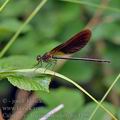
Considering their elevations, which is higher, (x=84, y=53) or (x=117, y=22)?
(x=117, y=22)

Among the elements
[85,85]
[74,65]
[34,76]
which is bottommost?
[85,85]

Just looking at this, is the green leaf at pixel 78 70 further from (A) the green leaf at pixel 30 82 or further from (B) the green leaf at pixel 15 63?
(A) the green leaf at pixel 30 82

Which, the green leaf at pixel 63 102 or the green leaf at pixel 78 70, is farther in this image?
the green leaf at pixel 78 70

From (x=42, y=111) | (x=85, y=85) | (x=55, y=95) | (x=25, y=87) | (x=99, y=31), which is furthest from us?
(x=85, y=85)

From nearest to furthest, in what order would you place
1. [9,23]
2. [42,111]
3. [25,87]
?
[25,87] → [42,111] → [9,23]

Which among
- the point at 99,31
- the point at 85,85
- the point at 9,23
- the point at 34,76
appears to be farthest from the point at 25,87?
the point at 85,85

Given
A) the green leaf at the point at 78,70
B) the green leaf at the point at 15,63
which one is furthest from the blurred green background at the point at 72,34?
the green leaf at the point at 15,63

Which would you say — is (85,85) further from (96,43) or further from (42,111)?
(42,111)
